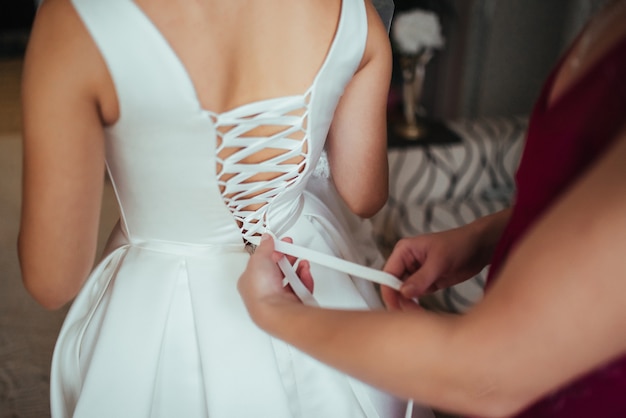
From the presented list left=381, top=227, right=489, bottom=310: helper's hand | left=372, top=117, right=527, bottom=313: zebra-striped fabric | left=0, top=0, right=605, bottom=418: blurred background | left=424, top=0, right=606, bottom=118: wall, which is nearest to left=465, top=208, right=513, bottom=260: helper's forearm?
left=381, top=227, right=489, bottom=310: helper's hand

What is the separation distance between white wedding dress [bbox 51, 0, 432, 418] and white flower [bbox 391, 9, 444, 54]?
1.39 m

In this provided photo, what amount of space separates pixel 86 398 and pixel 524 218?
24.5 inches

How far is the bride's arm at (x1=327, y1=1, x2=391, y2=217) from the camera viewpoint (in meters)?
0.83

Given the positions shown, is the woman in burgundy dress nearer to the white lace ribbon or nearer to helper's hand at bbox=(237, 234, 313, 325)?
helper's hand at bbox=(237, 234, 313, 325)

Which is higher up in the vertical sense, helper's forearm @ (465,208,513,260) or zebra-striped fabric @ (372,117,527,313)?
helper's forearm @ (465,208,513,260)

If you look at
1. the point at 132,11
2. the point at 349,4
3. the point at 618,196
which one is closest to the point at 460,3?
the point at 349,4

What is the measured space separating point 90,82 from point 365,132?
427 mm

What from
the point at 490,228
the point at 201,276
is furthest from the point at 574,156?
the point at 201,276

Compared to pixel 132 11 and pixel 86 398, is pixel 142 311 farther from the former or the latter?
pixel 132 11

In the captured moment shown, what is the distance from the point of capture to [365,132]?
34.9 inches

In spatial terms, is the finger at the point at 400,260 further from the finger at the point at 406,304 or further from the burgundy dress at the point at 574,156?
the burgundy dress at the point at 574,156

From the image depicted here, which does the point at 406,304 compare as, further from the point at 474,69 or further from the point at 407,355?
the point at 474,69

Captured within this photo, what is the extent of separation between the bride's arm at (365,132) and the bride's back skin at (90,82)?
0.8 inches

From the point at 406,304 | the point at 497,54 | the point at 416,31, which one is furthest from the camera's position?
the point at 497,54
